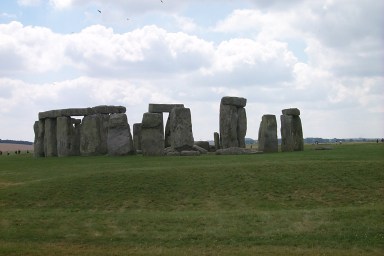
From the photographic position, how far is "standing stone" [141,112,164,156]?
3403 cm

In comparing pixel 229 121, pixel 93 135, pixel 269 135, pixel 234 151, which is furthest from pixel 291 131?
pixel 93 135

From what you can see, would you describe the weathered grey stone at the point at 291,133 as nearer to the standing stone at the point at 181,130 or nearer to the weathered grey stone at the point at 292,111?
the weathered grey stone at the point at 292,111

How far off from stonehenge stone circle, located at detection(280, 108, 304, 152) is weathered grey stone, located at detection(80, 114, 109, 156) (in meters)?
13.3

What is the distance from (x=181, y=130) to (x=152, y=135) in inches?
82.1

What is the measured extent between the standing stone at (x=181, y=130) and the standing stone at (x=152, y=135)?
1.19 m

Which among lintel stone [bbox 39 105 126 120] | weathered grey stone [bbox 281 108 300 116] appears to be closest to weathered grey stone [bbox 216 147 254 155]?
weathered grey stone [bbox 281 108 300 116]

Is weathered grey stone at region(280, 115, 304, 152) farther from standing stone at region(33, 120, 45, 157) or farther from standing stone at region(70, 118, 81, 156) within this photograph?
standing stone at region(33, 120, 45, 157)

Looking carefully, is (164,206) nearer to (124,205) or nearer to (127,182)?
(124,205)

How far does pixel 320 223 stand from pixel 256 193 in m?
4.33

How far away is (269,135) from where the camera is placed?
34688 mm

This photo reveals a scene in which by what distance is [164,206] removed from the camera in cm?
1864

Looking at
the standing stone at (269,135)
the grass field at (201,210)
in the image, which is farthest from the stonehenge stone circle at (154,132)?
the grass field at (201,210)

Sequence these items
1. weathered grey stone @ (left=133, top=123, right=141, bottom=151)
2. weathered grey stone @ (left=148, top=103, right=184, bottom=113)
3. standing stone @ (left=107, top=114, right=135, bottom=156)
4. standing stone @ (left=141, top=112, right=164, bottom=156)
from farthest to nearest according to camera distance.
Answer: weathered grey stone @ (left=133, top=123, right=141, bottom=151) → weathered grey stone @ (left=148, top=103, right=184, bottom=113) → standing stone @ (left=107, top=114, right=135, bottom=156) → standing stone @ (left=141, top=112, right=164, bottom=156)

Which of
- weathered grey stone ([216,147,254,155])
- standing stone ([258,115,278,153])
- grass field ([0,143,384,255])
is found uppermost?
standing stone ([258,115,278,153])
